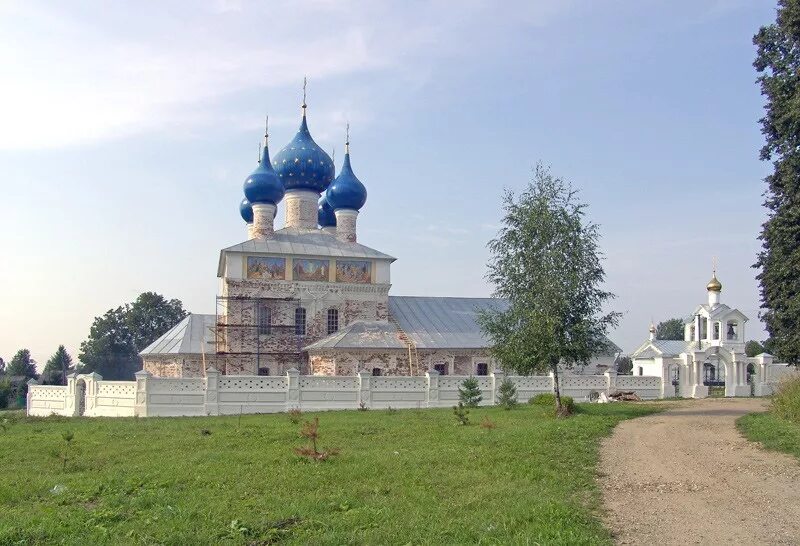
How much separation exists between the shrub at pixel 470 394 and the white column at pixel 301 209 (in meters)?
13.6

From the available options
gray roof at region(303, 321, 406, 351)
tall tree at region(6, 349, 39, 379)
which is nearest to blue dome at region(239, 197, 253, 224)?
gray roof at region(303, 321, 406, 351)

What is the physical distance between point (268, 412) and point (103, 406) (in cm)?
505

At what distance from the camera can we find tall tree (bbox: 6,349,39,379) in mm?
61250

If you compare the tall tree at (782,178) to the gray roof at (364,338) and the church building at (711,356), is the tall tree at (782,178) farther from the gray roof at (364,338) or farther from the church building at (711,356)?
the gray roof at (364,338)

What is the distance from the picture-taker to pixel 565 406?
60.5 feet

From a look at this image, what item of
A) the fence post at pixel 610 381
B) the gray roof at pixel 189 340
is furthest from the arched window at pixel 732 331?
the gray roof at pixel 189 340

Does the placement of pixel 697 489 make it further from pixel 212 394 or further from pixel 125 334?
pixel 125 334

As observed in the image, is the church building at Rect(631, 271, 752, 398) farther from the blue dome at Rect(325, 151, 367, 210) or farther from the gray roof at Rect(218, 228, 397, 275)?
the blue dome at Rect(325, 151, 367, 210)

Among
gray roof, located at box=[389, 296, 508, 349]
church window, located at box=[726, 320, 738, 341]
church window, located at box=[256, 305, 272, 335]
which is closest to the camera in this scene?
church window, located at box=[256, 305, 272, 335]

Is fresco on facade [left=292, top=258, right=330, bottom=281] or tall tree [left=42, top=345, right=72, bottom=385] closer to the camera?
fresco on facade [left=292, top=258, right=330, bottom=281]

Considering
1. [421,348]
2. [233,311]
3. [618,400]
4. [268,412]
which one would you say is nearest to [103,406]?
[268,412]

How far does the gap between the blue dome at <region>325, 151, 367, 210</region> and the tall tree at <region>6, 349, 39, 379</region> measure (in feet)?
130

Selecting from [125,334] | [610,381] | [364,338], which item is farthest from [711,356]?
[125,334]

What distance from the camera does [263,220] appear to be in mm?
32094
